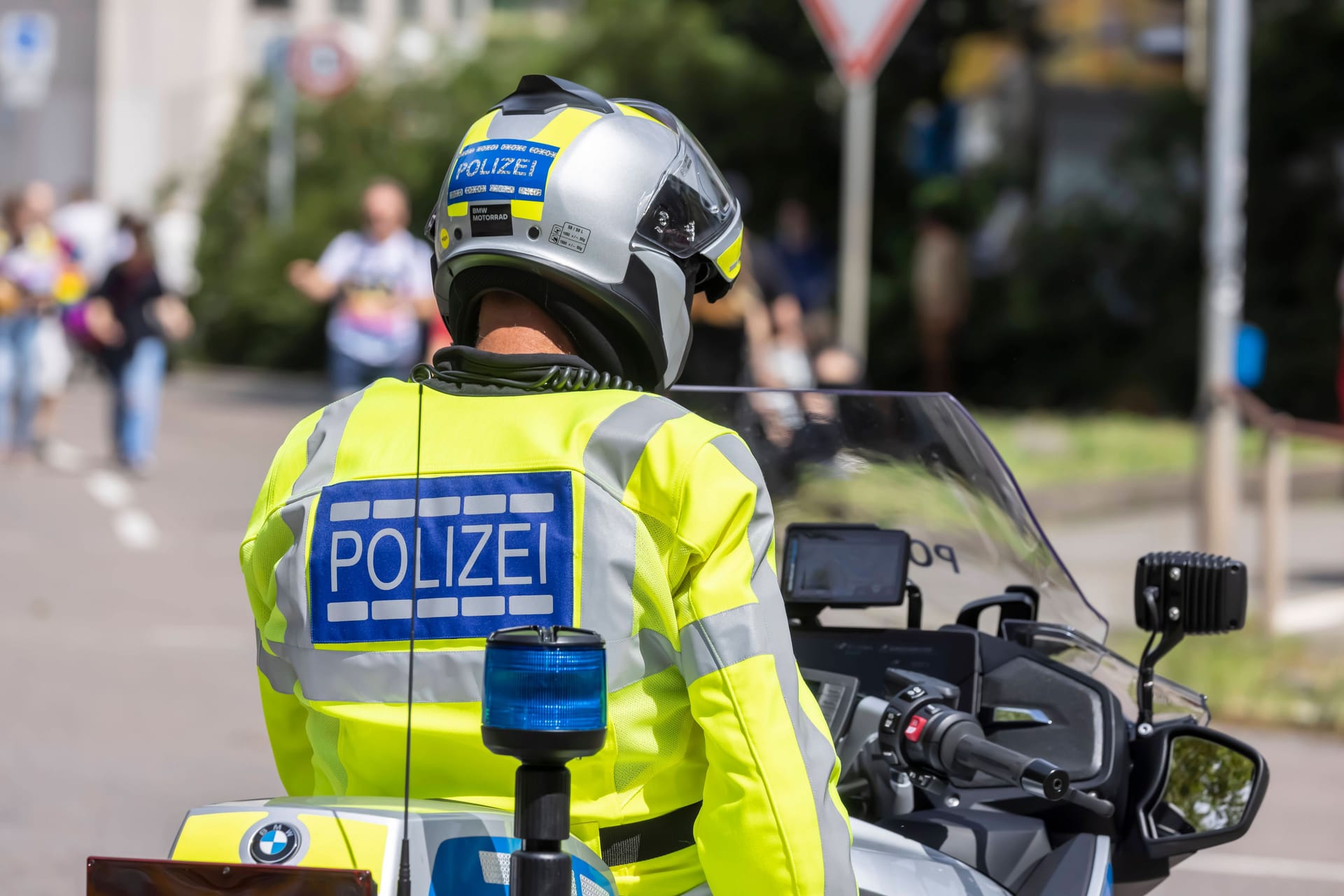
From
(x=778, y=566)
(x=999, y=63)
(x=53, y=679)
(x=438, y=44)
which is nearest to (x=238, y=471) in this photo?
(x=53, y=679)

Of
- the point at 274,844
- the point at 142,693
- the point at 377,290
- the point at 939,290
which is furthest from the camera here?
the point at 939,290

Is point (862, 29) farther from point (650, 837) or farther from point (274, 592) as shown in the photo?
point (650, 837)

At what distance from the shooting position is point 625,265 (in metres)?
2.28

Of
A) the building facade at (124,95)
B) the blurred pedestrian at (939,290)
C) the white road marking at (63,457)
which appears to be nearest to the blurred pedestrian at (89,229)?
the white road marking at (63,457)

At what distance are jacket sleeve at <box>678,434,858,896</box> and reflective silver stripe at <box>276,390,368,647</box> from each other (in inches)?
17.2

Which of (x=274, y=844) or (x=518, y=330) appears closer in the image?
(x=274, y=844)

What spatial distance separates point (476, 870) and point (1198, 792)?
1109 millimetres

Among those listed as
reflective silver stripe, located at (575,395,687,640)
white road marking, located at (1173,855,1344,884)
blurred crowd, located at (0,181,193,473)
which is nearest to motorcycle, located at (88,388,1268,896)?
reflective silver stripe, located at (575,395,687,640)

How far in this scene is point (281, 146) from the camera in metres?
32.4

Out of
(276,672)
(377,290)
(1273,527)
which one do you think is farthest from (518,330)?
(377,290)

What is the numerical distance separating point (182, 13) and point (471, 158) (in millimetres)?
48645

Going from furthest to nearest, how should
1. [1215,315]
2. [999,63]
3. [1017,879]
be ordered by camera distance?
[999,63] → [1215,315] → [1017,879]

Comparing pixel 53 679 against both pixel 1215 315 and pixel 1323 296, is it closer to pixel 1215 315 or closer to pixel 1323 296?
pixel 1215 315

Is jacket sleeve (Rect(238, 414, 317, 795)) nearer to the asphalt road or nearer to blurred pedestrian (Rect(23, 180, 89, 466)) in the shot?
the asphalt road
